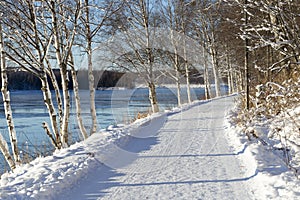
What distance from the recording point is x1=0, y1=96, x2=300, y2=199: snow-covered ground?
4.15 metres

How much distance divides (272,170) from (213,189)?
1.05 meters

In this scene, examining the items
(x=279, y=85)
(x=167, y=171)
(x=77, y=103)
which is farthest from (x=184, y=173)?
(x=77, y=103)

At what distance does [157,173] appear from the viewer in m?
5.14

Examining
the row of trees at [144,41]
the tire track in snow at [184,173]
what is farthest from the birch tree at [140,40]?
the tire track in snow at [184,173]

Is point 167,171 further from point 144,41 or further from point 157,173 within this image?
point 144,41

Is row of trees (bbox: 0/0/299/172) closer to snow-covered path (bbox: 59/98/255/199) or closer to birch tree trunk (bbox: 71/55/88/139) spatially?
birch tree trunk (bbox: 71/55/88/139)

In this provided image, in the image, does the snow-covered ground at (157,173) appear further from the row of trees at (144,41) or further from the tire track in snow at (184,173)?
the row of trees at (144,41)

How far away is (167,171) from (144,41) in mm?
12583

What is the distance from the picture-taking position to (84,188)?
14.8 feet

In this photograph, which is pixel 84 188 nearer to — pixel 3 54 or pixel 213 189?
pixel 213 189

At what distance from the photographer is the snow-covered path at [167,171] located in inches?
167

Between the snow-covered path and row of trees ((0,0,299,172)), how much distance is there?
8.28 feet

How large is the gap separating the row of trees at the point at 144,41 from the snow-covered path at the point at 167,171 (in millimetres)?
2523

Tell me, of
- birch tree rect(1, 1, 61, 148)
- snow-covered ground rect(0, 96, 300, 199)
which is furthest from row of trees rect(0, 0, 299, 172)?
snow-covered ground rect(0, 96, 300, 199)
